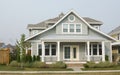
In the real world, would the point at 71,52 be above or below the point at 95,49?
below

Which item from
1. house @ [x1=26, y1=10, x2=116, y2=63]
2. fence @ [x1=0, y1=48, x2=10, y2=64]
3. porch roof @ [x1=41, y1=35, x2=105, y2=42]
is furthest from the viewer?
house @ [x1=26, y1=10, x2=116, y2=63]

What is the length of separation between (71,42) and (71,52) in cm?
151

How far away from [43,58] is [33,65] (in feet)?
13.6

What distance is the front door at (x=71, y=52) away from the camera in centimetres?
3875

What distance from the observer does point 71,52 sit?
38781 mm

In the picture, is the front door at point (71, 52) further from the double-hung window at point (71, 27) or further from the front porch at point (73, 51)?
the double-hung window at point (71, 27)

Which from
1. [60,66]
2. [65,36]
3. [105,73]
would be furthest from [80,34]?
[105,73]

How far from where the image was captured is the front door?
38750mm

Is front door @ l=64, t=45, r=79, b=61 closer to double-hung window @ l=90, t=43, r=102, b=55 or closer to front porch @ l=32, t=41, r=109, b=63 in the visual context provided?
front porch @ l=32, t=41, r=109, b=63

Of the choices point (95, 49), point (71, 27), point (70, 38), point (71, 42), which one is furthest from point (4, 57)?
point (95, 49)

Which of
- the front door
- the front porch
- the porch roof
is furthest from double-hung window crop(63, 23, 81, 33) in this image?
the front door

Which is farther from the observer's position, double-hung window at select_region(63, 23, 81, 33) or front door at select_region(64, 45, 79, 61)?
front door at select_region(64, 45, 79, 61)

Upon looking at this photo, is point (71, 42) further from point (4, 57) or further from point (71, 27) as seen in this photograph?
point (4, 57)

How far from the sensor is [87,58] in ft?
122
